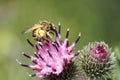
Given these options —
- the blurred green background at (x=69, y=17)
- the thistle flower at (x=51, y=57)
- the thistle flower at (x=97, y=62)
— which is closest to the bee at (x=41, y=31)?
the thistle flower at (x=51, y=57)

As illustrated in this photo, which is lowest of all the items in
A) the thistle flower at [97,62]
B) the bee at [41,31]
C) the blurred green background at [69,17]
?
the thistle flower at [97,62]

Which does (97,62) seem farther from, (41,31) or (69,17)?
(69,17)

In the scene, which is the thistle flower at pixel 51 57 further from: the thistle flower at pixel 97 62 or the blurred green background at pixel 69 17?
the blurred green background at pixel 69 17

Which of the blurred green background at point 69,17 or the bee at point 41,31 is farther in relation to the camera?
the blurred green background at point 69,17

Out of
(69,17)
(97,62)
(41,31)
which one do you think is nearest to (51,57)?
(41,31)

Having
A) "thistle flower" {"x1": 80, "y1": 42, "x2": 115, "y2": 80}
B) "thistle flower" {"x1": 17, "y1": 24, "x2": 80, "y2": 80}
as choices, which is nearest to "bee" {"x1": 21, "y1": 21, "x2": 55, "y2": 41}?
"thistle flower" {"x1": 17, "y1": 24, "x2": 80, "y2": 80}

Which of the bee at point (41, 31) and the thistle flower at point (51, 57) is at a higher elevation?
the bee at point (41, 31)

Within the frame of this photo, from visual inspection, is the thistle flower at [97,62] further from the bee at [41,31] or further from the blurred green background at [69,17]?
the blurred green background at [69,17]
